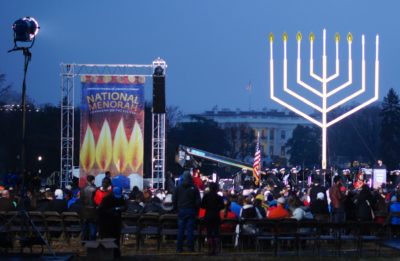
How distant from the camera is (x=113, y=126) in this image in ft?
111

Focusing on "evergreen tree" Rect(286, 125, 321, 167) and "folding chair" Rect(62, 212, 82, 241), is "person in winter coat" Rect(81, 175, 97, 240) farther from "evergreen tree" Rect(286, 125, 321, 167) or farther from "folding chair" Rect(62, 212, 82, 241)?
"evergreen tree" Rect(286, 125, 321, 167)

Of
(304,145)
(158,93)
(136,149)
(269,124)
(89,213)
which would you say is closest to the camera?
(89,213)

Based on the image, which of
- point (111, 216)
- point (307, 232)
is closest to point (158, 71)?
point (307, 232)

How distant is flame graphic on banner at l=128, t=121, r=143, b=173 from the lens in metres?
33.7

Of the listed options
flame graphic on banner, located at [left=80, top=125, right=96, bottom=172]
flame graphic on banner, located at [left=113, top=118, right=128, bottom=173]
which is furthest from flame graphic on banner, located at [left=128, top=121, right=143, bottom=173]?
flame graphic on banner, located at [left=80, top=125, right=96, bottom=172]

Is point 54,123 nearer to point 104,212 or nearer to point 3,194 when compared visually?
point 3,194

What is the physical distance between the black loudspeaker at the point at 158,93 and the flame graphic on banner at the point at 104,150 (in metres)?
1.69

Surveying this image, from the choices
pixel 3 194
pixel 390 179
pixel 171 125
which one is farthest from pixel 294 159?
pixel 3 194

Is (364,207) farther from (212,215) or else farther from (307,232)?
(212,215)

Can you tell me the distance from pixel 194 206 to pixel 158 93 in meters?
15.5

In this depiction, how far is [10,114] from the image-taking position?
2405 inches

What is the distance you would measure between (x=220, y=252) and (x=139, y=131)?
584 inches

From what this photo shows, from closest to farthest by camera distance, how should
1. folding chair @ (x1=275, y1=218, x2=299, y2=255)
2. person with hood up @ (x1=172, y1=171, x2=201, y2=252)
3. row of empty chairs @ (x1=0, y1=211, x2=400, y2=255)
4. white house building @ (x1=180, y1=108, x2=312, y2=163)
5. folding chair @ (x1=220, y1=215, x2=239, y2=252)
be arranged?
1. folding chair @ (x1=275, y1=218, x2=299, y2=255)
2. row of empty chairs @ (x1=0, y1=211, x2=400, y2=255)
3. person with hood up @ (x1=172, y1=171, x2=201, y2=252)
4. folding chair @ (x1=220, y1=215, x2=239, y2=252)
5. white house building @ (x1=180, y1=108, x2=312, y2=163)

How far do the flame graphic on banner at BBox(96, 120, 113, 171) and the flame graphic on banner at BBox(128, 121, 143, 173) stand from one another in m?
0.62
